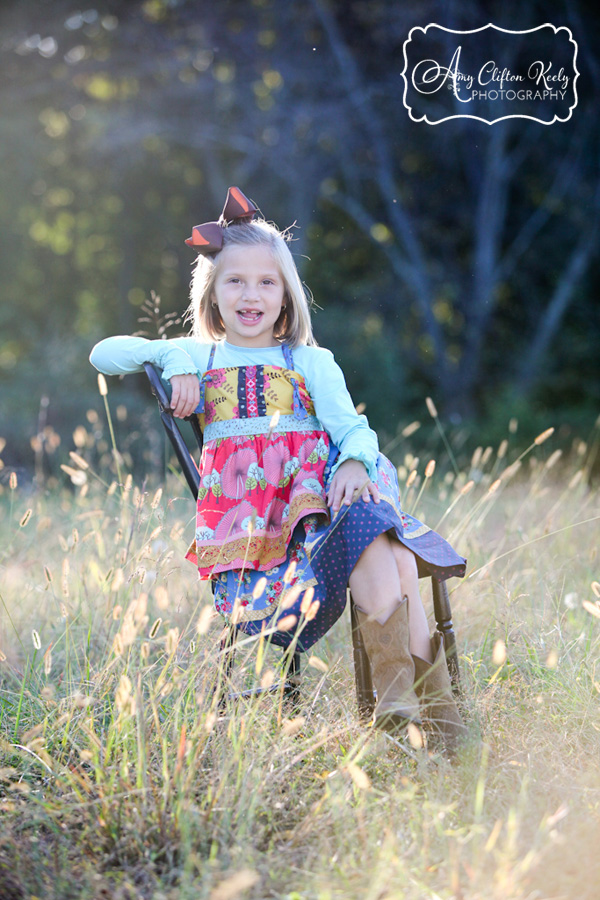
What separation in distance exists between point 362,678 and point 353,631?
4.5 inches

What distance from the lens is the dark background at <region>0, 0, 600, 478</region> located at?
8.95m

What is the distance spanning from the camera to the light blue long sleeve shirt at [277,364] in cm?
205

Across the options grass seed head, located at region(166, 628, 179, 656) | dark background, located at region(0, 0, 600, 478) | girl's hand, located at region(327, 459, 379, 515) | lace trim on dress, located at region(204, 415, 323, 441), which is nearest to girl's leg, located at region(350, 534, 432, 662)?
girl's hand, located at region(327, 459, 379, 515)

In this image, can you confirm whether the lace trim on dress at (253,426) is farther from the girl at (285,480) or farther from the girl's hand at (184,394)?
the girl's hand at (184,394)

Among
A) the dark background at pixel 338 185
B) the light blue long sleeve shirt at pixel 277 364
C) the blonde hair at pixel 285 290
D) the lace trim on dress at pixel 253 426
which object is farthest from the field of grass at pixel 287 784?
the dark background at pixel 338 185

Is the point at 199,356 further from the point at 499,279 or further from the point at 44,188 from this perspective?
the point at 44,188

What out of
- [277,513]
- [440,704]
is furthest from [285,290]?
[440,704]

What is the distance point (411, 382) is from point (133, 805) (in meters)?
10.3

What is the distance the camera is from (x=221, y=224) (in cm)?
226

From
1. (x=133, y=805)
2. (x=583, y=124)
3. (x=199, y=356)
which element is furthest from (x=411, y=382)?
(x=133, y=805)

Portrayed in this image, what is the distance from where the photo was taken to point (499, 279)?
36.1ft

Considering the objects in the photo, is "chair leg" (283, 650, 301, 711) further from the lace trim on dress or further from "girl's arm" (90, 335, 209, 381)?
"girl's arm" (90, 335, 209, 381)

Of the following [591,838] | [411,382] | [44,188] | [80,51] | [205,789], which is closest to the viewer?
[591,838]

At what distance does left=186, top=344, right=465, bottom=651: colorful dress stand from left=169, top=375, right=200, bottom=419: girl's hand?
0.12 m
